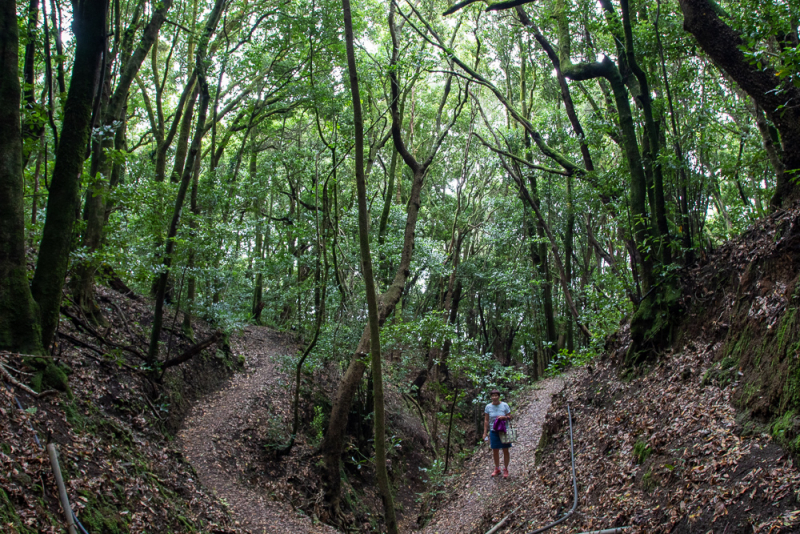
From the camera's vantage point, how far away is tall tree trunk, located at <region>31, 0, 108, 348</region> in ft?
17.6

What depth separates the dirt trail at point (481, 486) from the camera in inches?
335

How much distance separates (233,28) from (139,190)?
30.4 ft

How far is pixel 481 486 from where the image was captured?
9.56 metres

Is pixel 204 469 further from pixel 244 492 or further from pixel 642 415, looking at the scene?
pixel 642 415

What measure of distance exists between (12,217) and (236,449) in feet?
22.0

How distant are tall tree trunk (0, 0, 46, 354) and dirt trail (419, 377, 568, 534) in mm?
7142

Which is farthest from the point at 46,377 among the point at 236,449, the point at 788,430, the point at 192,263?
the point at 788,430

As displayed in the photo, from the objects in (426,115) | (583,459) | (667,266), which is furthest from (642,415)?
(426,115)

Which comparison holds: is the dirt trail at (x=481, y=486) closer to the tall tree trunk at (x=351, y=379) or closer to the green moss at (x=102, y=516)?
the tall tree trunk at (x=351, y=379)

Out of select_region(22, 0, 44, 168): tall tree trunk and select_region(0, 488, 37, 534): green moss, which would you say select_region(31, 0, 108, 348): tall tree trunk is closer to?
select_region(22, 0, 44, 168): tall tree trunk

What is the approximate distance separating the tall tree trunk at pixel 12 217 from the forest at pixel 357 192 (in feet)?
0.07

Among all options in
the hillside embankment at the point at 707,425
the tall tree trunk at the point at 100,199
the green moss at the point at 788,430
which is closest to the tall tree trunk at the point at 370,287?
the hillside embankment at the point at 707,425

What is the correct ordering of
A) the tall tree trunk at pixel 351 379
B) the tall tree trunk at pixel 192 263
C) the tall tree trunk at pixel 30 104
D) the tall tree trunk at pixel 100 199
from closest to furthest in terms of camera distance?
1. the tall tree trunk at pixel 30 104
2. the tall tree trunk at pixel 100 199
3. the tall tree trunk at pixel 192 263
4. the tall tree trunk at pixel 351 379

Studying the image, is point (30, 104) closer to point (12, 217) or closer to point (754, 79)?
point (12, 217)
